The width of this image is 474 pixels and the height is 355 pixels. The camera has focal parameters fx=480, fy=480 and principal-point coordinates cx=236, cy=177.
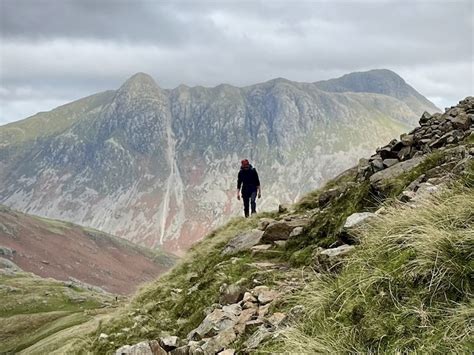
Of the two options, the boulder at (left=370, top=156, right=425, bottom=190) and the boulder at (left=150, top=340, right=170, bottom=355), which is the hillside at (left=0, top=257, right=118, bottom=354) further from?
the boulder at (left=370, top=156, right=425, bottom=190)

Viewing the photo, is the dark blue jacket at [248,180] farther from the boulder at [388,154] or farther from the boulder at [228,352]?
the boulder at [228,352]

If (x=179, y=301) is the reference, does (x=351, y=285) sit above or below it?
above

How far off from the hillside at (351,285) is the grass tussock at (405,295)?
0.6 inches

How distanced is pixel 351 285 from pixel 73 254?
157274mm

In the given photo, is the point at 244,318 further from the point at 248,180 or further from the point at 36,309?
the point at 36,309

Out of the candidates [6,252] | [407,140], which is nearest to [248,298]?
[407,140]

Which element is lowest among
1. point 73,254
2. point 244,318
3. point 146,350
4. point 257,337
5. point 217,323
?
point 73,254

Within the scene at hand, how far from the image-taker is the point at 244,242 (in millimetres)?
17062

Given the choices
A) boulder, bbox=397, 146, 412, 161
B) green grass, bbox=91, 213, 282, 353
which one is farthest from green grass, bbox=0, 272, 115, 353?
boulder, bbox=397, 146, 412, 161

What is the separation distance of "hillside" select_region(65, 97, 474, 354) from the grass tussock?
2 centimetres

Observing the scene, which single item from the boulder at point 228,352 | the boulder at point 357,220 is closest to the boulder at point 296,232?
the boulder at point 357,220

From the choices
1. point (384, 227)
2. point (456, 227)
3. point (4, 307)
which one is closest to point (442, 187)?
point (384, 227)

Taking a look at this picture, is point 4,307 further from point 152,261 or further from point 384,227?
point 152,261

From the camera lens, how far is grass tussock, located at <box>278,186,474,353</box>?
209 inches
